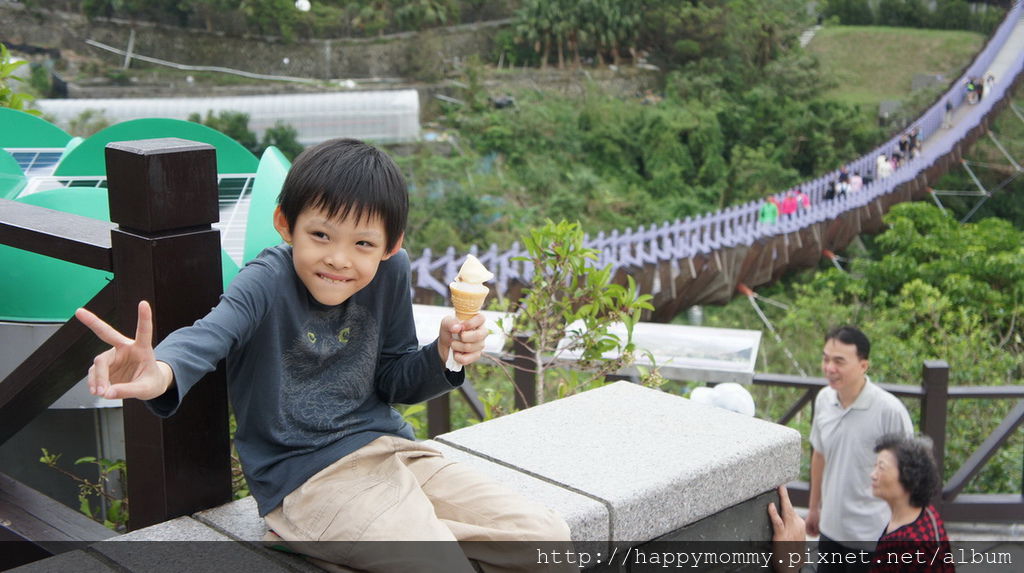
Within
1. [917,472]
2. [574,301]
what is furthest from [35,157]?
[917,472]

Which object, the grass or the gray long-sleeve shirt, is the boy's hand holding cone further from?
the grass

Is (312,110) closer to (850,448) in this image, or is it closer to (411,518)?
(850,448)

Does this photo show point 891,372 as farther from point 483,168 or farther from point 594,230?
point 483,168

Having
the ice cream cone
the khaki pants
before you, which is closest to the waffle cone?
the ice cream cone

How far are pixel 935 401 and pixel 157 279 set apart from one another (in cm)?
302

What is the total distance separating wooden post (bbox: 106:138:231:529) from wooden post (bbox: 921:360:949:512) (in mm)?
2813

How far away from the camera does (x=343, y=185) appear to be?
1.26 metres

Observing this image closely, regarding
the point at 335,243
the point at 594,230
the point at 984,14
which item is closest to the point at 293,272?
the point at 335,243

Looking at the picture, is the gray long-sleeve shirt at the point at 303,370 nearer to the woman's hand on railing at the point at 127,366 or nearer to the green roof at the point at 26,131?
the woman's hand on railing at the point at 127,366

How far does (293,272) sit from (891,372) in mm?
6443

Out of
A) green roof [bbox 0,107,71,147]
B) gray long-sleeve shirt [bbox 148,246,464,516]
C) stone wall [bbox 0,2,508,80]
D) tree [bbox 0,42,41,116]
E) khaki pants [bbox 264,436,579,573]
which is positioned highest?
stone wall [bbox 0,2,508,80]

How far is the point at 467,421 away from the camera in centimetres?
460

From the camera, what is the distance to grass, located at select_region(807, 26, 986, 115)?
Result: 24922mm

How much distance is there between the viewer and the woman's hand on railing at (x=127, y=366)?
3.33 feet
